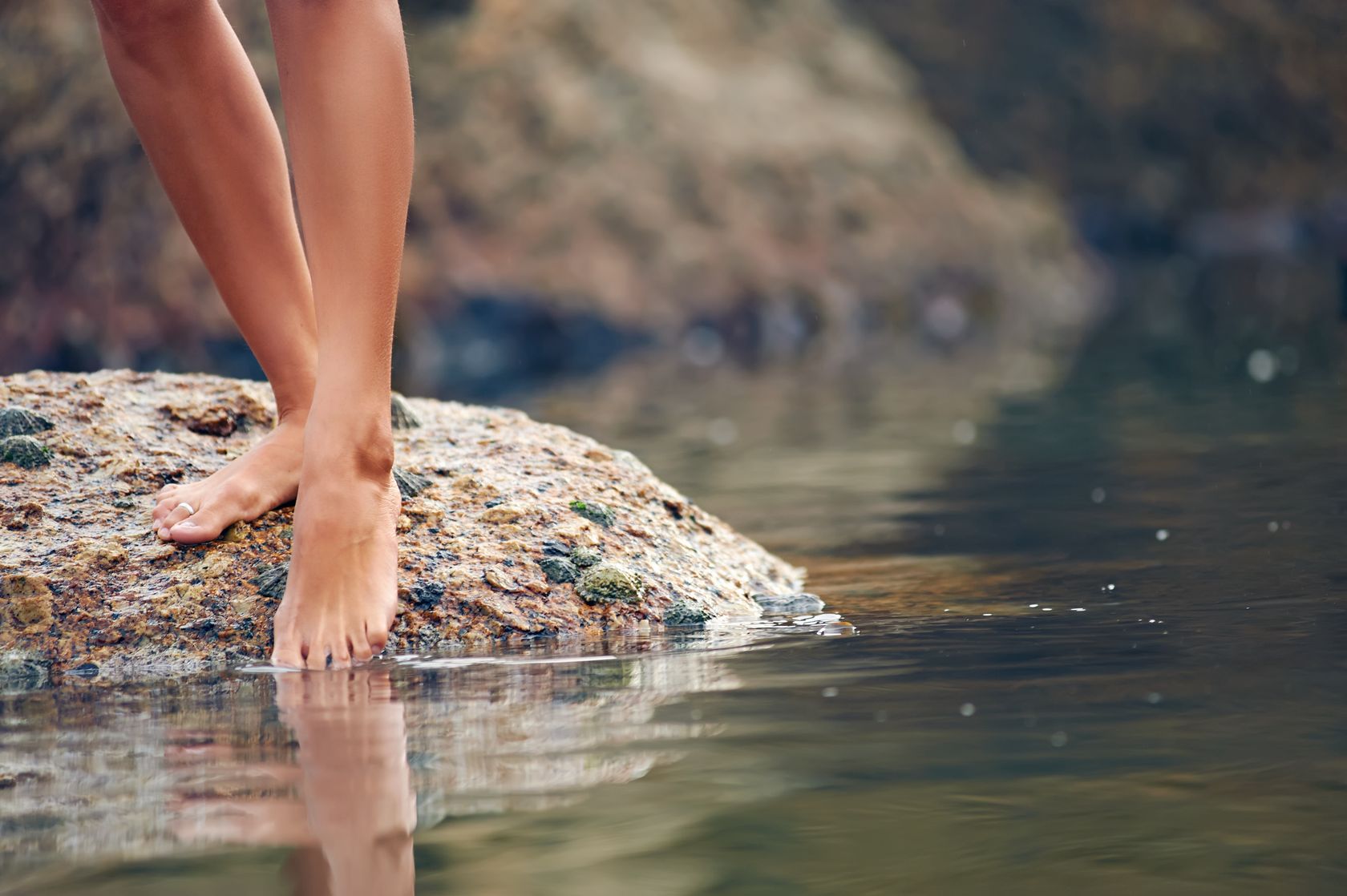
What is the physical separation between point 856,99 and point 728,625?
14108mm

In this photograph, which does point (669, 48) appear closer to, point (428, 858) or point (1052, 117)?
point (1052, 117)

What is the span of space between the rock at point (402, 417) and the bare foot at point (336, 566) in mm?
797

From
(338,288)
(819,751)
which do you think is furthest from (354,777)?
(338,288)

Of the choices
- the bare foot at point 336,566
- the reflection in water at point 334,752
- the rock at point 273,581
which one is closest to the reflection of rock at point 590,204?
the rock at point 273,581

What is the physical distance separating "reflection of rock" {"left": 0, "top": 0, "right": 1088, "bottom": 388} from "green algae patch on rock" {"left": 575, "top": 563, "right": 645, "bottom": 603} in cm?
968

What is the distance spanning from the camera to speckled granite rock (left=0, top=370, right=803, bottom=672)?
87.0 inches

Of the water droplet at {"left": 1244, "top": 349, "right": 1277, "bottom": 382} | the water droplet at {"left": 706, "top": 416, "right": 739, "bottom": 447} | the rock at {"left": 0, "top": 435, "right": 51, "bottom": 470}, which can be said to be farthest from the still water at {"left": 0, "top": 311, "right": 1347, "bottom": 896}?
the water droplet at {"left": 1244, "top": 349, "right": 1277, "bottom": 382}

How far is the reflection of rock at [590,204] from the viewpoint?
42.4ft

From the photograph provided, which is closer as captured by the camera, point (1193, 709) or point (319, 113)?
point (1193, 709)

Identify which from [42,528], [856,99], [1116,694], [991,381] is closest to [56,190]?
[856,99]

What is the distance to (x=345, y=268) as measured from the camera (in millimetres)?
2170

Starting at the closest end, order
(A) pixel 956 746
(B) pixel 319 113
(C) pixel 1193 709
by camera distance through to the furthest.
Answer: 1. (A) pixel 956 746
2. (C) pixel 1193 709
3. (B) pixel 319 113

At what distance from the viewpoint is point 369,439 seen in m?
2.20

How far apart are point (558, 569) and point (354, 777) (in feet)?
3.07
